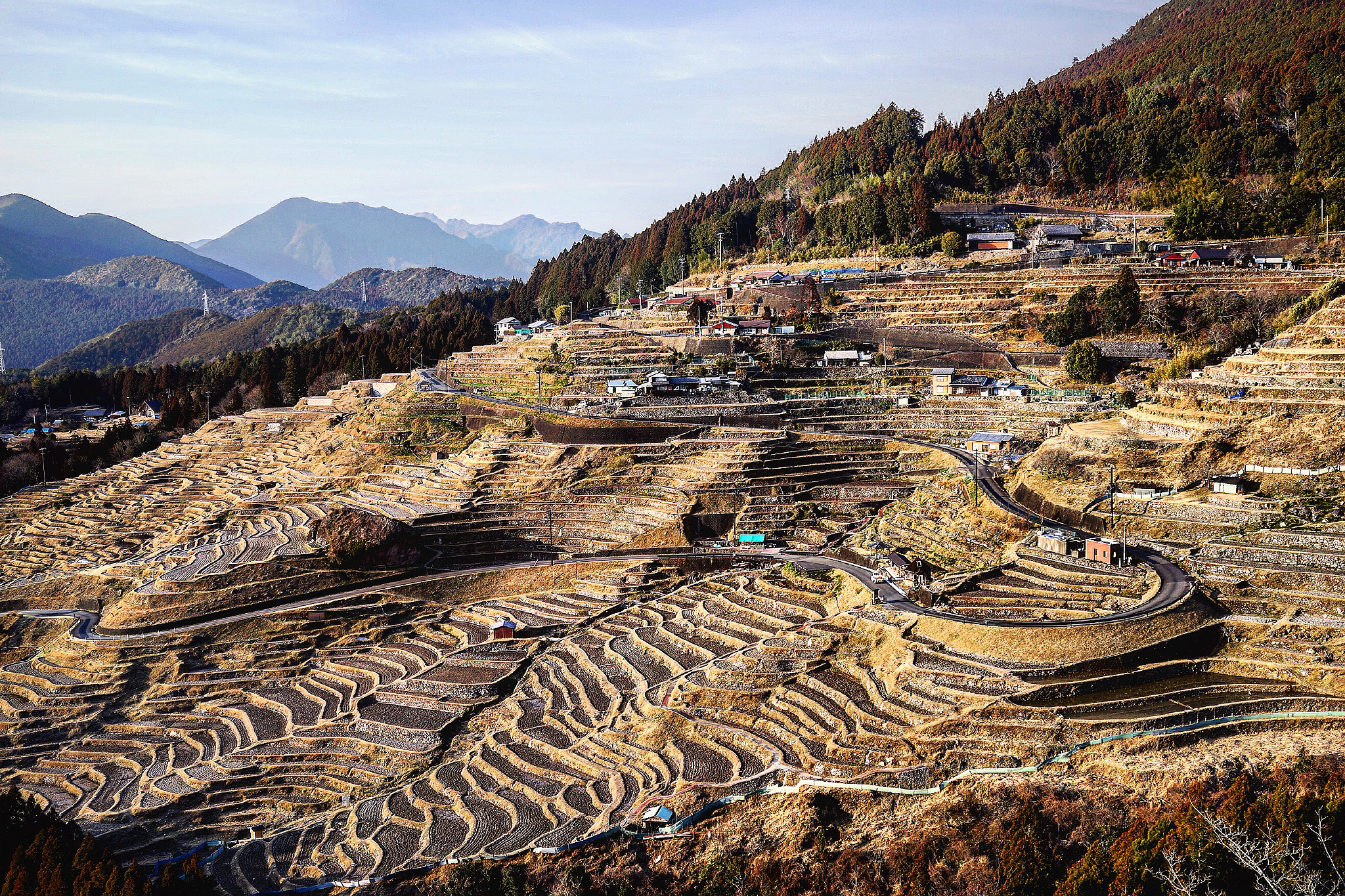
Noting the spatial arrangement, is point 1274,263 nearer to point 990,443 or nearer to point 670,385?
point 990,443

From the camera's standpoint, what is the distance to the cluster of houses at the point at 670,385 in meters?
45.0

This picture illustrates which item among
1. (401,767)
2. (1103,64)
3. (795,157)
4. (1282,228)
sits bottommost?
(401,767)

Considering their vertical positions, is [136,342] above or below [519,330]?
above

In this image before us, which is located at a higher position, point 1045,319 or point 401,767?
point 1045,319

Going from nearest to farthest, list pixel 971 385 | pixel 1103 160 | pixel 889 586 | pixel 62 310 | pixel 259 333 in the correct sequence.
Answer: pixel 889 586 → pixel 971 385 → pixel 1103 160 → pixel 259 333 → pixel 62 310

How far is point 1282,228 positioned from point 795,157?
45.0 m

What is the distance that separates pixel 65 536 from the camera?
141 feet

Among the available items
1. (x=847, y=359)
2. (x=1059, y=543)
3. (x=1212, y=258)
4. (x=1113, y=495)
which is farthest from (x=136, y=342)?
(x=1059, y=543)

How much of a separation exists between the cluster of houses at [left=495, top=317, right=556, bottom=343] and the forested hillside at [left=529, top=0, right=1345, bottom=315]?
9.46 metres

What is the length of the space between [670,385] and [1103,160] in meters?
43.2

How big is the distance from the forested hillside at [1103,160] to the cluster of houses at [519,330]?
9.46 m

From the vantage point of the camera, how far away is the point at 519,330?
71.8 metres

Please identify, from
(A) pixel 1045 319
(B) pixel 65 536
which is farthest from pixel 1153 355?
(B) pixel 65 536

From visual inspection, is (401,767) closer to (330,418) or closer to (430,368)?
→ (330,418)
